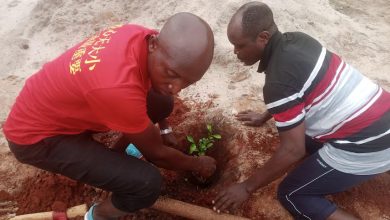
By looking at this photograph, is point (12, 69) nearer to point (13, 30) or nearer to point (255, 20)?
point (13, 30)

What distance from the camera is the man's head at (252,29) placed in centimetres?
206

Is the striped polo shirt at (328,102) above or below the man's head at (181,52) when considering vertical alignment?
below

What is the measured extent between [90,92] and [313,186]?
4.66ft

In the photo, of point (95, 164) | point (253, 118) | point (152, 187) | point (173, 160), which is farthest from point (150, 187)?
point (253, 118)

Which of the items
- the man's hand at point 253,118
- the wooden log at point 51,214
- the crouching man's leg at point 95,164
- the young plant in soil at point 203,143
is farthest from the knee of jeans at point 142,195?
the man's hand at point 253,118

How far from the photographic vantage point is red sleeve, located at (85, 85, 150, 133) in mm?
1765

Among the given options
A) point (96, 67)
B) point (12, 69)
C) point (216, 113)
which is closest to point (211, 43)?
point (96, 67)

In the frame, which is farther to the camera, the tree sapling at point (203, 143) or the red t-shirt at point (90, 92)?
the tree sapling at point (203, 143)

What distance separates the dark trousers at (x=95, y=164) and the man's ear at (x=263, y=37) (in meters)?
0.93

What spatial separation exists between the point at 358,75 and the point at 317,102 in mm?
304

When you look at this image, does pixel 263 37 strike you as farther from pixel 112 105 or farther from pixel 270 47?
pixel 112 105

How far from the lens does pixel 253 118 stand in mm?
3064

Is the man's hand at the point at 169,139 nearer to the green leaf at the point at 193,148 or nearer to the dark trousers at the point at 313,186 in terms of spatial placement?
the green leaf at the point at 193,148

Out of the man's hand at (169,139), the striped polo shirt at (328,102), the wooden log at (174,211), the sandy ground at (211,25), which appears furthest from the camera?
the sandy ground at (211,25)
